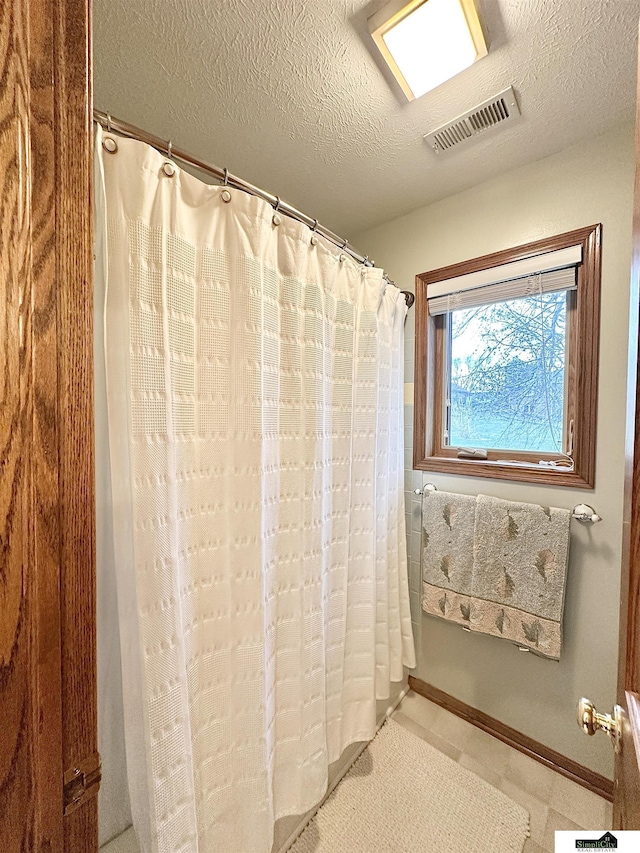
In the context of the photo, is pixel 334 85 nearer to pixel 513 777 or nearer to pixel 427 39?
pixel 427 39

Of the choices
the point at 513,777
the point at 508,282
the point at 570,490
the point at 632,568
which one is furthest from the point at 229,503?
the point at 513,777

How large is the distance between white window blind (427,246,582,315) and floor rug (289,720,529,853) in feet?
6.36

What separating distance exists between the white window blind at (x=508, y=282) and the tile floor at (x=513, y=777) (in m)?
1.91

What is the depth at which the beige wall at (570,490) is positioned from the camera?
1253 millimetres

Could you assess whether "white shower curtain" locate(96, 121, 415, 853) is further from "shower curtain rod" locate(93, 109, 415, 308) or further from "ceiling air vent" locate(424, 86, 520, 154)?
"ceiling air vent" locate(424, 86, 520, 154)

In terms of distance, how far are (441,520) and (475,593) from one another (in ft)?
1.07

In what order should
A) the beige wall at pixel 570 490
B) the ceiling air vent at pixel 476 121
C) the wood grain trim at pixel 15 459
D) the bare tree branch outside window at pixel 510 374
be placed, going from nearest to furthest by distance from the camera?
the wood grain trim at pixel 15 459 < the ceiling air vent at pixel 476 121 < the beige wall at pixel 570 490 < the bare tree branch outside window at pixel 510 374

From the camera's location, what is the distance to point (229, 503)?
90 cm

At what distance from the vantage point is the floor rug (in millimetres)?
1137

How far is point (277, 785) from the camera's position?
103 centimetres

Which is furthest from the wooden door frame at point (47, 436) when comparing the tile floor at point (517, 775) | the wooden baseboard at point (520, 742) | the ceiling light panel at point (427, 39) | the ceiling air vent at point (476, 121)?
the wooden baseboard at point (520, 742)

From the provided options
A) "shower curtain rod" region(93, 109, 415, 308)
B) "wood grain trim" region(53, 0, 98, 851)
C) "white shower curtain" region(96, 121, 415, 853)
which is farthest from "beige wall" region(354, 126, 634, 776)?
"wood grain trim" region(53, 0, 98, 851)

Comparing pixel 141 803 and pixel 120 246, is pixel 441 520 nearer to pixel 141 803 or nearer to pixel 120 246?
pixel 141 803

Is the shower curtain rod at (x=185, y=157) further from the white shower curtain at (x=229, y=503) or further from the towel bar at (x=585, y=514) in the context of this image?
the towel bar at (x=585, y=514)
